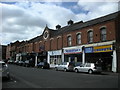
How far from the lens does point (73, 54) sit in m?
33.8

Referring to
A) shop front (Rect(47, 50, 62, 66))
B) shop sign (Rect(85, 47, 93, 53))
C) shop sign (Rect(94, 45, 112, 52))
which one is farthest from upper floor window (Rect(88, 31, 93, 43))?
shop front (Rect(47, 50, 62, 66))

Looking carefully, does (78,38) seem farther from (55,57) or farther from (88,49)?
(55,57)

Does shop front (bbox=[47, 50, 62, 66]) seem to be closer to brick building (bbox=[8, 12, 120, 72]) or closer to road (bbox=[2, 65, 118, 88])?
brick building (bbox=[8, 12, 120, 72])

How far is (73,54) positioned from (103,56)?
25.4 feet

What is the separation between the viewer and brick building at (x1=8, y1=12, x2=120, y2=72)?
25891mm

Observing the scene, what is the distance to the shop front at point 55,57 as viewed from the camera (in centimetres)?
3781

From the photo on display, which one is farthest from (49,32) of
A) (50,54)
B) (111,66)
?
(111,66)

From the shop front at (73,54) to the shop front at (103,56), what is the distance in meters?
2.15

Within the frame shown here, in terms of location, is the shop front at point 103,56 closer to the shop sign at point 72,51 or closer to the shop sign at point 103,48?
the shop sign at point 103,48

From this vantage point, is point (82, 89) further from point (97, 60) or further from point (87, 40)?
point (87, 40)

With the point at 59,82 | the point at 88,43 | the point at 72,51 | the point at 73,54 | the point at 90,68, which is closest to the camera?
the point at 59,82

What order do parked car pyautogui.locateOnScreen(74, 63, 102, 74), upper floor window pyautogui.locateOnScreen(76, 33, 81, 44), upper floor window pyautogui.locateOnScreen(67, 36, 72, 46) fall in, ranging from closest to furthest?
parked car pyautogui.locateOnScreen(74, 63, 102, 74) → upper floor window pyautogui.locateOnScreen(76, 33, 81, 44) → upper floor window pyautogui.locateOnScreen(67, 36, 72, 46)

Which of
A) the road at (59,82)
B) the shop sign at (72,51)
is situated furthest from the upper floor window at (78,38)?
the road at (59,82)

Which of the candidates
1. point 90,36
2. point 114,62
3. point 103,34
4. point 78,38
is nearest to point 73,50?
point 78,38
